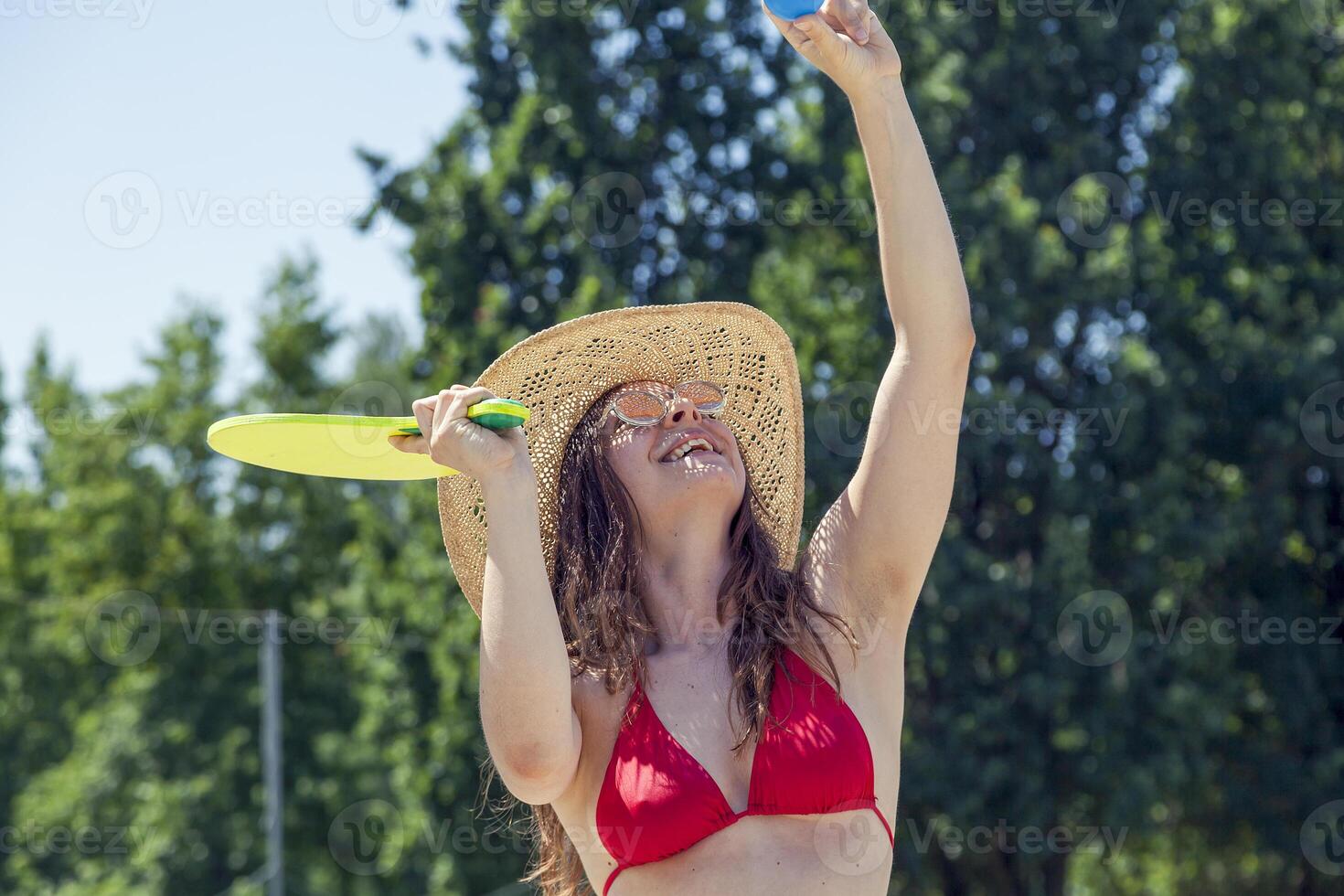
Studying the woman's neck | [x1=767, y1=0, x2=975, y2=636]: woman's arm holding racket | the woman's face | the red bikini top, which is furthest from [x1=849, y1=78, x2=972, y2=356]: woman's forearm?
the red bikini top

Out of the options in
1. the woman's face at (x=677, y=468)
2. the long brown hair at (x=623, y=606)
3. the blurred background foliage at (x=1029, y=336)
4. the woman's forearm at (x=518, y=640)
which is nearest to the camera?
the woman's forearm at (x=518, y=640)

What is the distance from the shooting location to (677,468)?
7.30 feet

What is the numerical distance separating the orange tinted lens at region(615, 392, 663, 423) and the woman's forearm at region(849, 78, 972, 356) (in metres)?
0.44

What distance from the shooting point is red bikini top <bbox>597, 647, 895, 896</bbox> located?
1.88 m

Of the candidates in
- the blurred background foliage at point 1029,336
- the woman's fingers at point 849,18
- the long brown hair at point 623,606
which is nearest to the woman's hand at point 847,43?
the woman's fingers at point 849,18

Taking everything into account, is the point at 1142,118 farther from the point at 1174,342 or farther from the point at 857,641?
the point at 857,641

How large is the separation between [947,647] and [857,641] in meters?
8.62

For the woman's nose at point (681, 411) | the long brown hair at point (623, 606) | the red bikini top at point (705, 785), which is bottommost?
the red bikini top at point (705, 785)

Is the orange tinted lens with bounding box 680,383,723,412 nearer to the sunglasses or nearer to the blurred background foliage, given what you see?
the sunglasses

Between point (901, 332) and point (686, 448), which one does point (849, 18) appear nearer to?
point (901, 332)

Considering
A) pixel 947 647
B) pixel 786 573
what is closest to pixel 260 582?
pixel 947 647

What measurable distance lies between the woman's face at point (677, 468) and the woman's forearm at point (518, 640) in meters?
0.46

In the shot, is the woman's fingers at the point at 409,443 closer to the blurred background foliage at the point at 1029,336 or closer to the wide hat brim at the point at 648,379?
the wide hat brim at the point at 648,379

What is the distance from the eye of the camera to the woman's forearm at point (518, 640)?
174cm
